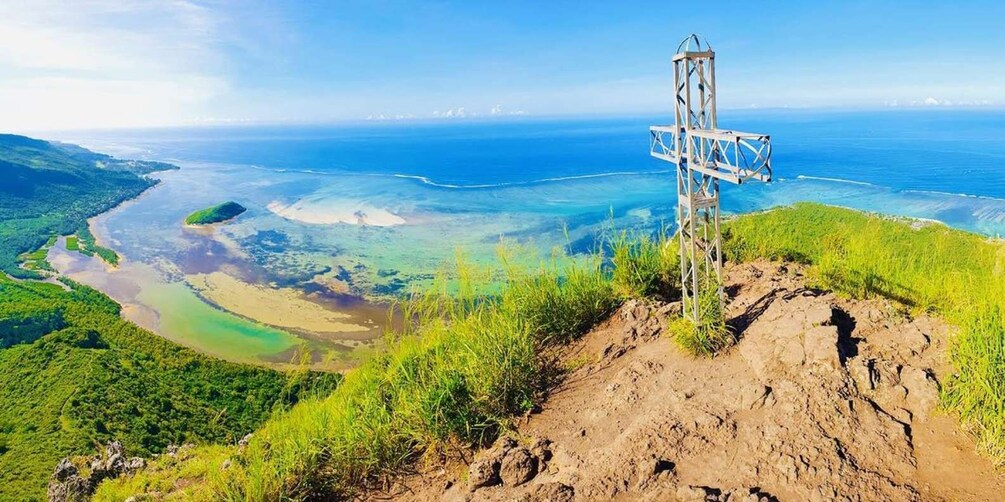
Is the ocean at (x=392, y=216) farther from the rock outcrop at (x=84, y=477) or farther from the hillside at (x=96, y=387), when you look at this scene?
the rock outcrop at (x=84, y=477)

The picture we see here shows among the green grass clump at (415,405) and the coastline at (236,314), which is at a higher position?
the green grass clump at (415,405)

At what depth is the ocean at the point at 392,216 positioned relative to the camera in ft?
101

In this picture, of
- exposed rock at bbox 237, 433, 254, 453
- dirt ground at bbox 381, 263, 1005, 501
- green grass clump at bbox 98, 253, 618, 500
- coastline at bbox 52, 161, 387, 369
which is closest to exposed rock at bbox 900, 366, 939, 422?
dirt ground at bbox 381, 263, 1005, 501

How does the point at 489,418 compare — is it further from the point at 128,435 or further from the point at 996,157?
the point at 996,157

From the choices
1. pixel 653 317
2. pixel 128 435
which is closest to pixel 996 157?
pixel 653 317

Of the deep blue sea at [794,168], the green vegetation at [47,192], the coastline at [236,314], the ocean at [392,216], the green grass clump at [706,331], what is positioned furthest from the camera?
the green vegetation at [47,192]

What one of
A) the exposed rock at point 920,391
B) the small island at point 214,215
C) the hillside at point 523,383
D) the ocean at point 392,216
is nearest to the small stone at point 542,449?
the hillside at point 523,383

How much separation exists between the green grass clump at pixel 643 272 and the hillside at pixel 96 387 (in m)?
6.03

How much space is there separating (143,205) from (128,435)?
58786mm

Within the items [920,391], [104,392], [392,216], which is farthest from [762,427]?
[392,216]

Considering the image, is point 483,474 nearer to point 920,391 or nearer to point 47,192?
point 920,391

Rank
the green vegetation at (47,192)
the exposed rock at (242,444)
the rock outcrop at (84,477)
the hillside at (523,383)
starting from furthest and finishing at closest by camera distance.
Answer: the green vegetation at (47,192) < the rock outcrop at (84,477) < the exposed rock at (242,444) < the hillside at (523,383)

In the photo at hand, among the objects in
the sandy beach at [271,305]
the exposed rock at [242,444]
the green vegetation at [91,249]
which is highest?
the exposed rock at [242,444]

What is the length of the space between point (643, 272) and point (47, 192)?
93052 mm
